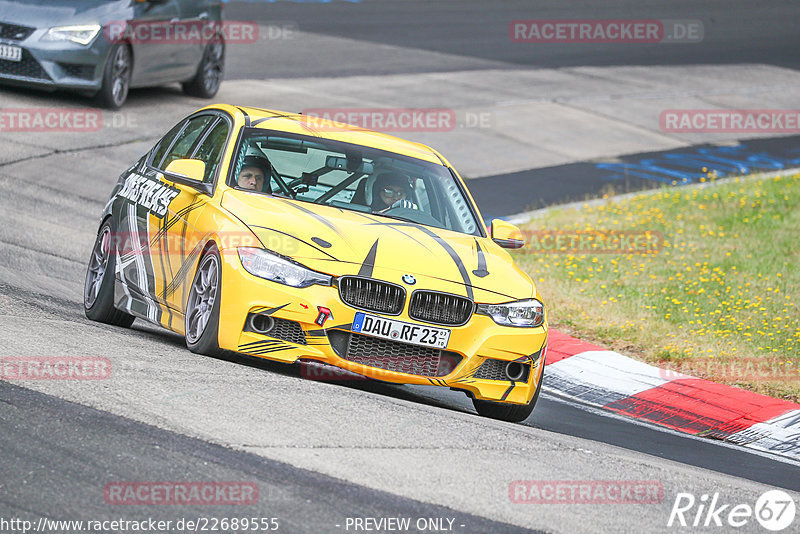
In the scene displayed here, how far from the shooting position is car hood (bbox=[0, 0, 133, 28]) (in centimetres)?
1620

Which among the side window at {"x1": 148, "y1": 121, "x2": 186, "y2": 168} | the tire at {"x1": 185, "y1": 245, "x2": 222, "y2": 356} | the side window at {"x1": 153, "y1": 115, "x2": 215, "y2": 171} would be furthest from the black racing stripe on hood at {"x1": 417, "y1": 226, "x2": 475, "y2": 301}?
the side window at {"x1": 148, "y1": 121, "x2": 186, "y2": 168}

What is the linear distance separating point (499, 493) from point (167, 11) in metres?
13.4

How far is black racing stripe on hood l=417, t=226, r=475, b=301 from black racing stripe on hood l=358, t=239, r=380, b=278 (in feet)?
1.72

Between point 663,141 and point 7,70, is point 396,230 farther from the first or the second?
point 663,141

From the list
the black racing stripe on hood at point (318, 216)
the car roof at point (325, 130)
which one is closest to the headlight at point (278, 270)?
the black racing stripe on hood at point (318, 216)

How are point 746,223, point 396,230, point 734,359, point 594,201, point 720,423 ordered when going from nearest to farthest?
point 396,230 → point 720,423 → point 734,359 → point 746,223 → point 594,201

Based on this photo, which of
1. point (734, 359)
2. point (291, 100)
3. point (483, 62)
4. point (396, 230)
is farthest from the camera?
point (483, 62)

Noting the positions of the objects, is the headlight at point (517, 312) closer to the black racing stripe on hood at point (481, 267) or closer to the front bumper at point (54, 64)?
the black racing stripe on hood at point (481, 267)

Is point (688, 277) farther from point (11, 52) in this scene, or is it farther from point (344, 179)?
point (11, 52)

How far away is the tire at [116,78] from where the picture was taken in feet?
55.0

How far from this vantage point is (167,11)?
18.0m

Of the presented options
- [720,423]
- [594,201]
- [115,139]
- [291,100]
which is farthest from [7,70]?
[720,423]

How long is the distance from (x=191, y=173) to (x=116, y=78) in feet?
30.6

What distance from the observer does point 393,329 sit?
24.3 feet
